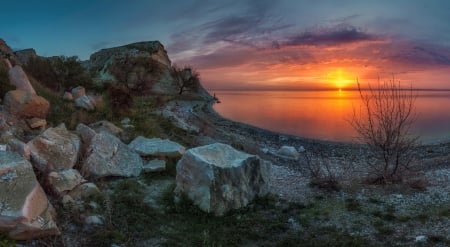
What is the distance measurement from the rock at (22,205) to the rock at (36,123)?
5.80m

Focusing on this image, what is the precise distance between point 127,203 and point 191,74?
251 feet

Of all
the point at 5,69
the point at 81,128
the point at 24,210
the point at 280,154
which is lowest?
the point at 280,154

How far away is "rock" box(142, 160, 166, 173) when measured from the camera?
42.6ft

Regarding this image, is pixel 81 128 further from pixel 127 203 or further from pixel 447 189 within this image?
pixel 447 189

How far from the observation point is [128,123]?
1858cm

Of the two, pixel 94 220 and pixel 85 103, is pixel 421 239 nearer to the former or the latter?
pixel 94 220

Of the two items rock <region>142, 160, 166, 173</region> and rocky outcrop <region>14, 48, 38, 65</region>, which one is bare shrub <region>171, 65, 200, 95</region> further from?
rock <region>142, 160, 166, 173</region>

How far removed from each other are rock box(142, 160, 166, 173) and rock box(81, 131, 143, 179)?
19cm

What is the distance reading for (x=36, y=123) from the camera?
14.1 metres

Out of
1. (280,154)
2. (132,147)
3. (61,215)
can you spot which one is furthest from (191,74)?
(61,215)

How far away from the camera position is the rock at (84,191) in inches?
386

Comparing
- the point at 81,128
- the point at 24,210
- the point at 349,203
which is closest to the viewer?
the point at 24,210

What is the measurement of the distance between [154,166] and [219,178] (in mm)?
3502

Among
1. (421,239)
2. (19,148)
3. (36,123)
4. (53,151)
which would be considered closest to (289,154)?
(36,123)
